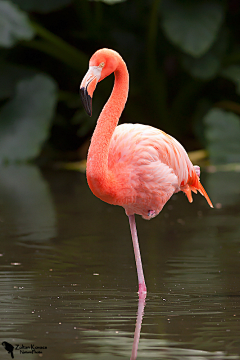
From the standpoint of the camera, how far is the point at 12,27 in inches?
400

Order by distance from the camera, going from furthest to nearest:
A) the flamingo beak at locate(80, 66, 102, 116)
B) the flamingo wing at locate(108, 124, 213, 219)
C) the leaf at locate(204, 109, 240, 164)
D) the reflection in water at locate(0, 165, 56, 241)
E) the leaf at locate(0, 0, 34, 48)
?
the leaf at locate(204, 109, 240, 164)
the leaf at locate(0, 0, 34, 48)
the reflection in water at locate(0, 165, 56, 241)
the flamingo wing at locate(108, 124, 213, 219)
the flamingo beak at locate(80, 66, 102, 116)

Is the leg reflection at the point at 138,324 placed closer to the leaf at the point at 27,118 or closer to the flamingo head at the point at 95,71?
the flamingo head at the point at 95,71

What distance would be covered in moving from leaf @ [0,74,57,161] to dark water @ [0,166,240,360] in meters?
4.06

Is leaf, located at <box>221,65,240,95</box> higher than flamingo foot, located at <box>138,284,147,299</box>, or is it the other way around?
leaf, located at <box>221,65,240,95</box>

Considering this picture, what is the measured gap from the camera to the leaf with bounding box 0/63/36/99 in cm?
1131

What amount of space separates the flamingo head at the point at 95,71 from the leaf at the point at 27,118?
7785 millimetres

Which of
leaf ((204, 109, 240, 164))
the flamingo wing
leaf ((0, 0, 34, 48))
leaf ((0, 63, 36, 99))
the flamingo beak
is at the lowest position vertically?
the flamingo wing

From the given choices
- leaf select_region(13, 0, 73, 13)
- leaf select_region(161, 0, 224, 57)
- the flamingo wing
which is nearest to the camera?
the flamingo wing

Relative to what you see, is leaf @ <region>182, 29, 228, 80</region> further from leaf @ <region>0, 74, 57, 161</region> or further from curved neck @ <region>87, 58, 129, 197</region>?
curved neck @ <region>87, 58, 129, 197</region>

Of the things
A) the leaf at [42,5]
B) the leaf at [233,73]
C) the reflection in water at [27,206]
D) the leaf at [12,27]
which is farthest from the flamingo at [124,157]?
the leaf at [42,5]

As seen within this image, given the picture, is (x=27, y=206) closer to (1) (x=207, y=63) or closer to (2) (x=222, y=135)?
(2) (x=222, y=135)

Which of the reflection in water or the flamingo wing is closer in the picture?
the flamingo wing

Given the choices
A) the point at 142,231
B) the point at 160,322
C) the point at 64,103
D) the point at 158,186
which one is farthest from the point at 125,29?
the point at 160,322

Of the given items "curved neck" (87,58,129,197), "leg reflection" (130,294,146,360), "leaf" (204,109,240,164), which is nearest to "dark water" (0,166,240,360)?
"leg reflection" (130,294,146,360)
